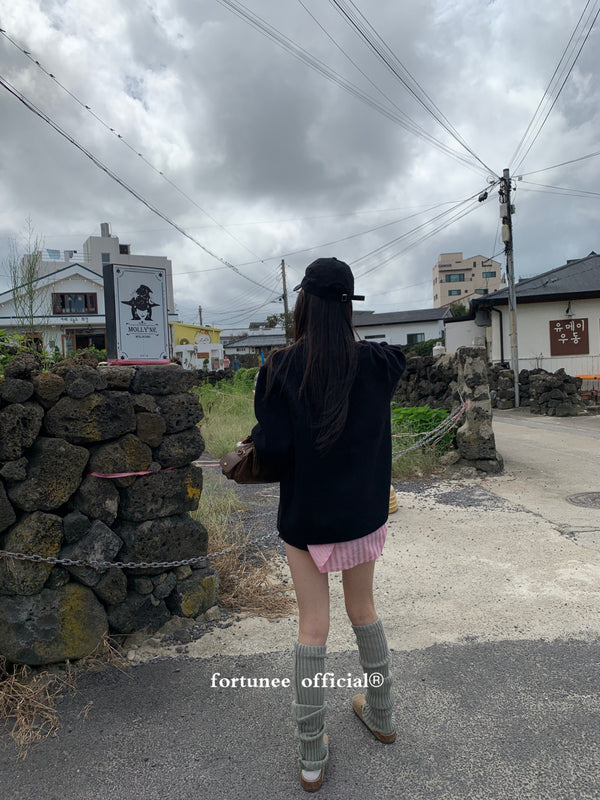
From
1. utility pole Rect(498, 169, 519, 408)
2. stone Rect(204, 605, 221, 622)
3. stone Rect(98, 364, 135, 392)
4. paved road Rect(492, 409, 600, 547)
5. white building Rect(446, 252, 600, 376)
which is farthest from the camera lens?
white building Rect(446, 252, 600, 376)

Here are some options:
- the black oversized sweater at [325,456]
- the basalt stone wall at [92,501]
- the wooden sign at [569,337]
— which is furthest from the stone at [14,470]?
the wooden sign at [569,337]

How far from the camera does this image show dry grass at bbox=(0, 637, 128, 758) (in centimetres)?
232

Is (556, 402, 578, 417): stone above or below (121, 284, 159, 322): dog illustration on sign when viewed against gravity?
below

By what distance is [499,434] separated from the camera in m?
11.0

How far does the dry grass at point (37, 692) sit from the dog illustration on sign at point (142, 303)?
1.78 metres

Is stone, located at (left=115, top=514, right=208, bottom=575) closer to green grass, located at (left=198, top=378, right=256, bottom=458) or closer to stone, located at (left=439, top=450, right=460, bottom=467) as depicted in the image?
green grass, located at (left=198, top=378, right=256, bottom=458)

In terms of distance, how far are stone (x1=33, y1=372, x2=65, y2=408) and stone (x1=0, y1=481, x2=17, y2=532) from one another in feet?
1.41

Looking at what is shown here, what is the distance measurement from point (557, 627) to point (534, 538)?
1602 mm

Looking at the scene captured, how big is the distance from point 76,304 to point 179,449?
35769mm

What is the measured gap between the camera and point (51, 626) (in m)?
2.63

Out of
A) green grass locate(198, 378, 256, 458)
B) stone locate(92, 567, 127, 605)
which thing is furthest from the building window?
stone locate(92, 567, 127, 605)

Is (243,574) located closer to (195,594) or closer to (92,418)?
(195,594)

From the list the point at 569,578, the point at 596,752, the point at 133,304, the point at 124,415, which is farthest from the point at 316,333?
the point at 569,578

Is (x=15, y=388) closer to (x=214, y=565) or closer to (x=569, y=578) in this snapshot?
(x=214, y=565)
